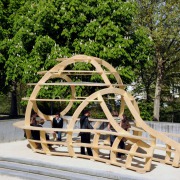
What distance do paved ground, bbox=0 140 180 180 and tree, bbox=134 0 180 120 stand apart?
44.6 feet

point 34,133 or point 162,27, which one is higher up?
point 162,27

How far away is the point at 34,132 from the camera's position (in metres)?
14.9

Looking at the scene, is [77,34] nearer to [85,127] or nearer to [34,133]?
[34,133]

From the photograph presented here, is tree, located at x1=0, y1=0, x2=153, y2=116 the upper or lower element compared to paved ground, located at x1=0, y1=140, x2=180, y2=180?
upper

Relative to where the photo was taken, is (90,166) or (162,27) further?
(162,27)

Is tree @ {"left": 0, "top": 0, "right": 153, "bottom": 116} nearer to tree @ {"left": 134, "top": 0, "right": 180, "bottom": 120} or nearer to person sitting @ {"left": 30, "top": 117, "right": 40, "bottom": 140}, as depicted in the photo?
tree @ {"left": 134, "top": 0, "right": 180, "bottom": 120}

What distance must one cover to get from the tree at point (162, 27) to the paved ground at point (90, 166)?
1360 centimetres

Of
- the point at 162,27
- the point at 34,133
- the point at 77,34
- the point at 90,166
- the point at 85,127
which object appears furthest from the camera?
the point at 162,27

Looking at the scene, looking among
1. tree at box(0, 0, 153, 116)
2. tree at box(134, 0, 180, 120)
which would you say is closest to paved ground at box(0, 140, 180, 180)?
tree at box(0, 0, 153, 116)

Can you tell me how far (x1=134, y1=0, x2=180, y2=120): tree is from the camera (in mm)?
25258

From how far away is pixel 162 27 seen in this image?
83.0 feet

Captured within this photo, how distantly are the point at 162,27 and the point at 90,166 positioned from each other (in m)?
→ 15.1

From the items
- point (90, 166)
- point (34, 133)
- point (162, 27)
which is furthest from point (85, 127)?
point (162, 27)

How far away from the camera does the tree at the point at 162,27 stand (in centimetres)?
2526
